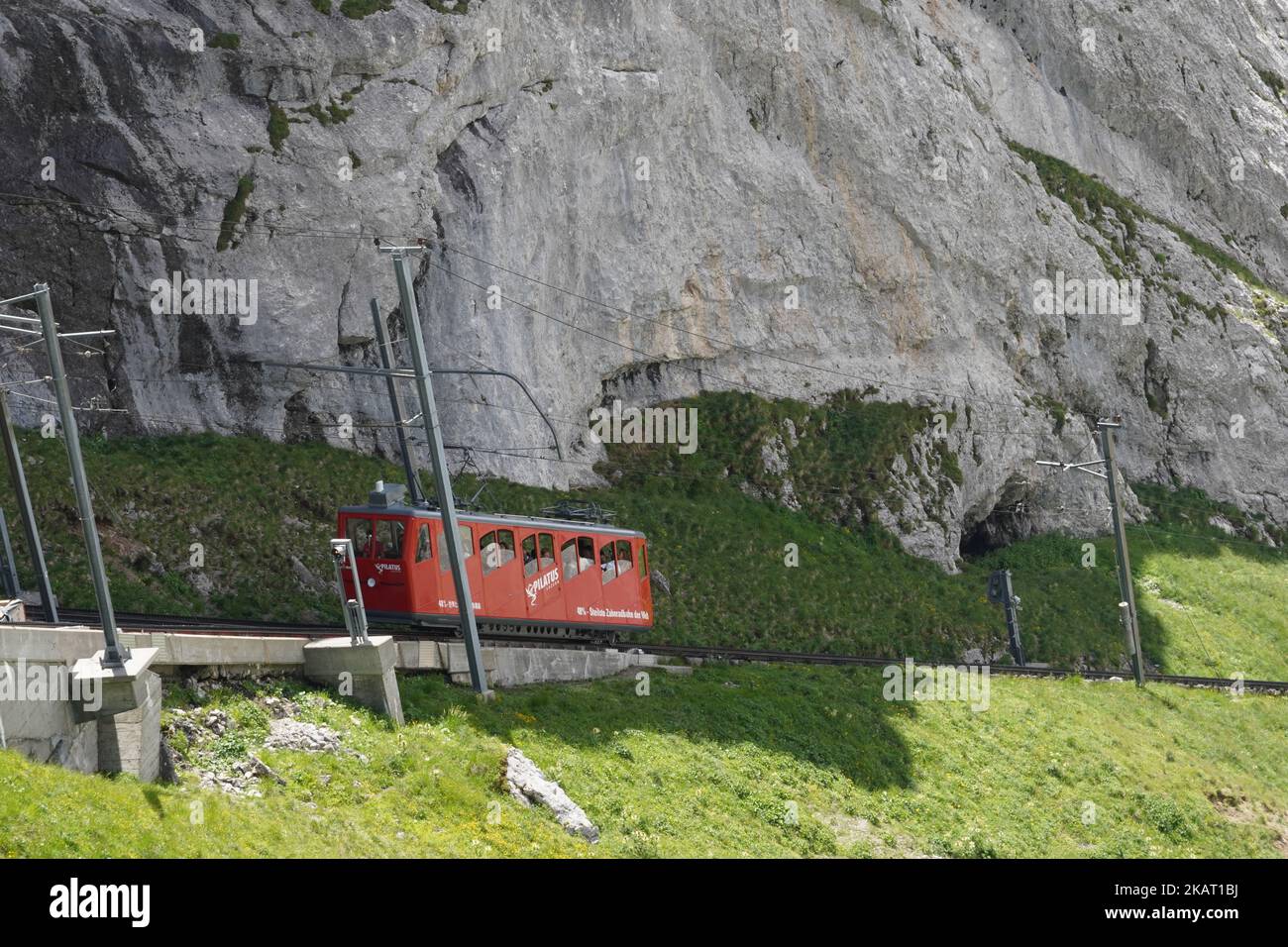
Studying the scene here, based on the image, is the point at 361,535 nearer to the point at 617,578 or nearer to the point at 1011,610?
the point at 617,578

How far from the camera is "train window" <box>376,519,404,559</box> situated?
26656 millimetres

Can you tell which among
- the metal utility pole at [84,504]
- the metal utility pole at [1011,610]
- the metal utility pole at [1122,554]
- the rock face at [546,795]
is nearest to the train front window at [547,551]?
the rock face at [546,795]

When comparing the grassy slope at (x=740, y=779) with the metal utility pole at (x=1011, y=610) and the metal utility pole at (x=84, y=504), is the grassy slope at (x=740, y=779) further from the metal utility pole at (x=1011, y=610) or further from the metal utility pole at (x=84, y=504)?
the metal utility pole at (x=1011, y=610)

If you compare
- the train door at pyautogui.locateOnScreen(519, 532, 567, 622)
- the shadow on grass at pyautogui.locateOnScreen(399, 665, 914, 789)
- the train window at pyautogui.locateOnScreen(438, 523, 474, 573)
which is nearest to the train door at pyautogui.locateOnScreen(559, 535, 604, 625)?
the train door at pyautogui.locateOnScreen(519, 532, 567, 622)

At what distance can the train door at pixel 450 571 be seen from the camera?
2689 centimetres

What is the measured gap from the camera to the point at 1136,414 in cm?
6178

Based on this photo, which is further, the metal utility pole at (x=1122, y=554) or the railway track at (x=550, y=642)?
the metal utility pole at (x=1122, y=554)

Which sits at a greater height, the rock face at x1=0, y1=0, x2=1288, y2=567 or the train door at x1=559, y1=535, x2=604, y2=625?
the rock face at x1=0, y1=0, x2=1288, y2=567

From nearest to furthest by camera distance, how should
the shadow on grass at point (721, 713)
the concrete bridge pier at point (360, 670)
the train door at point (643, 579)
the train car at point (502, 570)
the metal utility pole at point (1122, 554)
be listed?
the concrete bridge pier at point (360, 670), the shadow on grass at point (721, 713), the train car at point (502, 570), the train door at point (643, 579), the metal utility pole at point (1122, 554)

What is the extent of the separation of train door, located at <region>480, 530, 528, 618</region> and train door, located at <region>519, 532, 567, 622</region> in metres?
0.25

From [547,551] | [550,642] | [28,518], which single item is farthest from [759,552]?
[28,518]

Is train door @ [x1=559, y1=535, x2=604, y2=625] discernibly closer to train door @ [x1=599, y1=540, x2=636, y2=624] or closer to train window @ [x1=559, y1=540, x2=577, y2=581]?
train window @ [x1=559, y1=540, x2=577, y2=581]

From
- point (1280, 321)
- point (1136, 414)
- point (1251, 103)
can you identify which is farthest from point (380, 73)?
point (1251, 103)

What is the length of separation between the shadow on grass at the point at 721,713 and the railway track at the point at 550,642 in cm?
156
